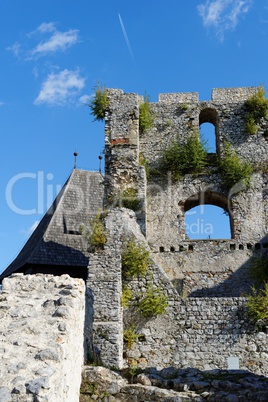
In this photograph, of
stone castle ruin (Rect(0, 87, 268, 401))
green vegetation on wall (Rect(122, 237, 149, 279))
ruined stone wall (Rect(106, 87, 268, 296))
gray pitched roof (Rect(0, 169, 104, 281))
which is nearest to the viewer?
stone castle ruin (Rect(0, 87, 268, 401))

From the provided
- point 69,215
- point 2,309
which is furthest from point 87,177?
point 2,309

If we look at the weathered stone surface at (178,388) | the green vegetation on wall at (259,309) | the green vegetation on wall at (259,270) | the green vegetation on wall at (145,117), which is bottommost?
the weathered stone surface at (178,388)

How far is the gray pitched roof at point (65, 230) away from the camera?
16.8 meters

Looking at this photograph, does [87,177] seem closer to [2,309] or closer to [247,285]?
[247,285]

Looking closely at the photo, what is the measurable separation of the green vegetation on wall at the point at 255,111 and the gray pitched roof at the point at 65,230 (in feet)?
15.5

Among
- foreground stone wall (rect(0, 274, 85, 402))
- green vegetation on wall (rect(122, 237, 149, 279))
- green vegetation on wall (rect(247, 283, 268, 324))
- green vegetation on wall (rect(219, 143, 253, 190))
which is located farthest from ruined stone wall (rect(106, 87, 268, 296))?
foreground stone wall (rect(0, 274, 85, 402))

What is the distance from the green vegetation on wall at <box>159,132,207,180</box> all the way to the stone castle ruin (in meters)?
0.19

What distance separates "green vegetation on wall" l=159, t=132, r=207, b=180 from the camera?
14398mm

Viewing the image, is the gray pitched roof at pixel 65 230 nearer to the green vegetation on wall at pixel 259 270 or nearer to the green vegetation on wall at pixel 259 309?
the green vegetation on wall at pixel 259 270

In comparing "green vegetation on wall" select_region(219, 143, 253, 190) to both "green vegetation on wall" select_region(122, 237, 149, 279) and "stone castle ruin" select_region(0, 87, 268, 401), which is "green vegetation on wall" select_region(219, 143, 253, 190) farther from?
"green vegetation on wall" select_region(122, 237, 149, 279)

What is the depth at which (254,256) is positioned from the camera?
13.3m

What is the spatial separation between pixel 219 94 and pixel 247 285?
19.6ft

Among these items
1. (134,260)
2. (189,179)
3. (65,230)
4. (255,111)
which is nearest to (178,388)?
(134,260)

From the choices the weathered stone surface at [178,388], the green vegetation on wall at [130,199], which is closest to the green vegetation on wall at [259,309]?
the weathered stone surface at [178,388]
